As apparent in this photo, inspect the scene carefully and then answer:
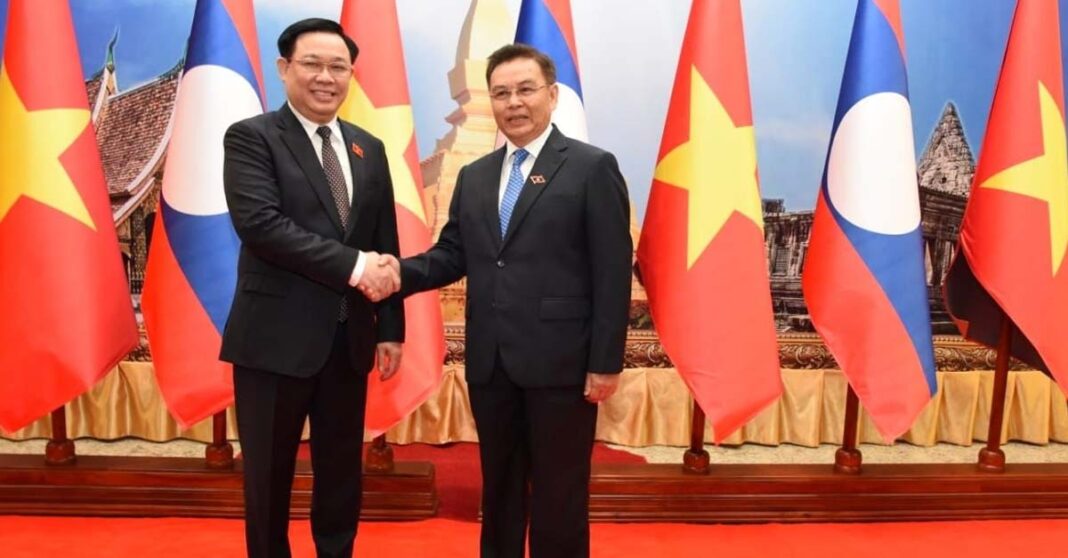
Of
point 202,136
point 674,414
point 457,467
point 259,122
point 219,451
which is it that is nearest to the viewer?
point 259,122

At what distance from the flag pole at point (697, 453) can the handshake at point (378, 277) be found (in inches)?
51.9

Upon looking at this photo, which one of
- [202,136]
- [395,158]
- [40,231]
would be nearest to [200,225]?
[202,136]

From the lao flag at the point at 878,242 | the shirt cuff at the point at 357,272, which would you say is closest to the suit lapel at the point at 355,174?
the shirt cuff at the point at 357,272

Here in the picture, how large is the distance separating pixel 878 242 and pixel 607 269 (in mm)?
1245

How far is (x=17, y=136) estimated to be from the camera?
239 cm

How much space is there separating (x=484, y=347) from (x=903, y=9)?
122 inches

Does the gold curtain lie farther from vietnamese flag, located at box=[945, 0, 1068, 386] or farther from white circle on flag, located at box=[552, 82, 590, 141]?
white circle on flag, located at box=[552, 82, 590, 141]

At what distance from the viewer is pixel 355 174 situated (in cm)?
182

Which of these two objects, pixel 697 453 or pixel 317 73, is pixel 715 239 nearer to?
pixel 697 453

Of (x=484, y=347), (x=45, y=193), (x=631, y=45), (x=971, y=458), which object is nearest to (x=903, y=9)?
(x=631, y=45)

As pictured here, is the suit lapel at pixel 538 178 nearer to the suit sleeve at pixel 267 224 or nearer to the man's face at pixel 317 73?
the suit sleeve at pixel 267 224

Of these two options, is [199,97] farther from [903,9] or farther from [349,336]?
[903,9]

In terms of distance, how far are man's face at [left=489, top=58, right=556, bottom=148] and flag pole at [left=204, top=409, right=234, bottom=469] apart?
5.00 feet

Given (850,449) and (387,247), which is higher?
(387,247)
